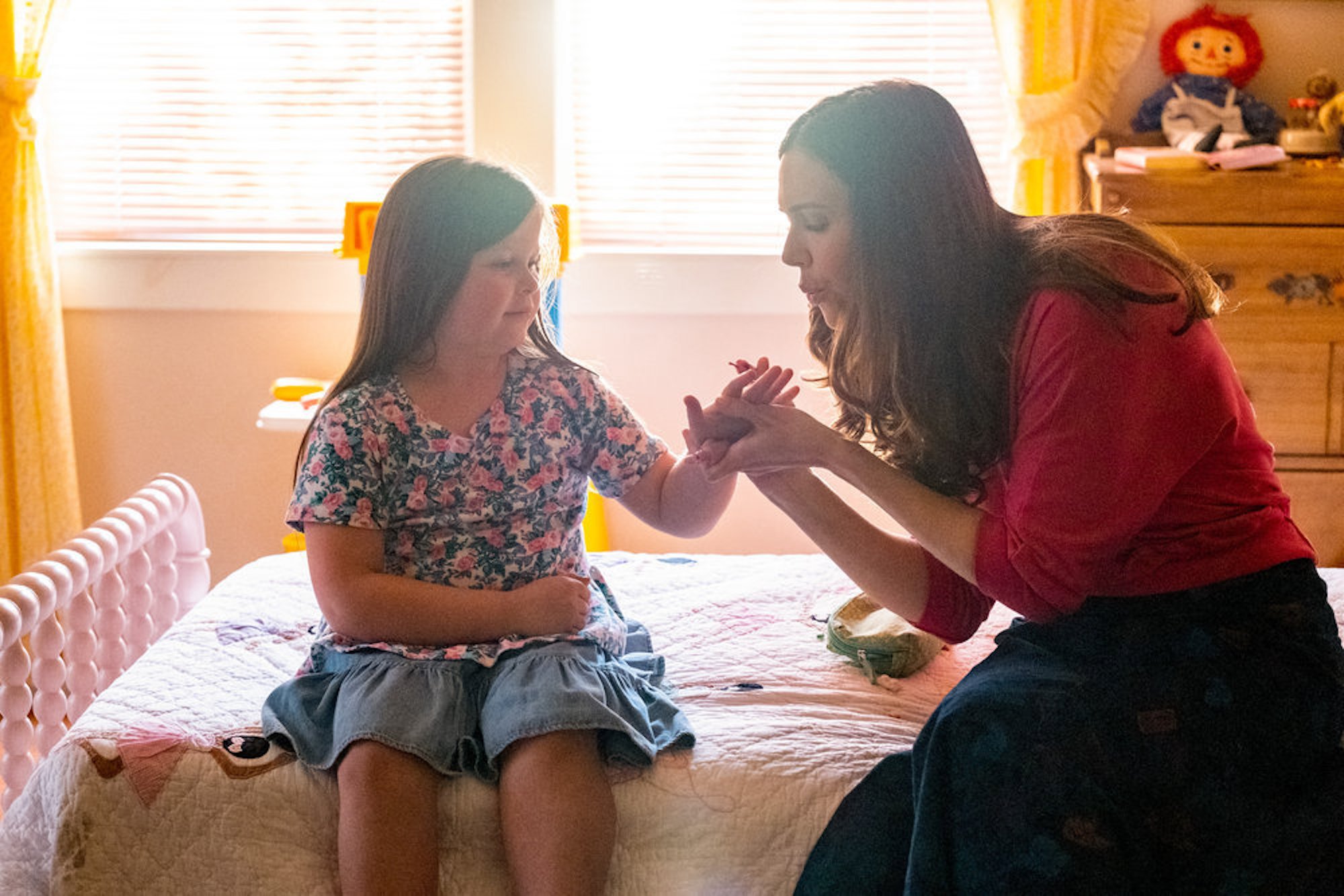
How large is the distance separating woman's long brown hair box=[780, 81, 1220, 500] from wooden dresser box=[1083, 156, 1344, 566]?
1.29m

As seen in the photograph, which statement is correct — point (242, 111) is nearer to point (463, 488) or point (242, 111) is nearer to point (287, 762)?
point (463, 488)

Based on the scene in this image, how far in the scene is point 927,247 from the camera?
1428mm

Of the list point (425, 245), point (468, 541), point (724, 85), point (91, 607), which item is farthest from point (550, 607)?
point (724, 85)

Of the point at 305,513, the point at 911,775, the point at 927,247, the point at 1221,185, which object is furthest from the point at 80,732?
the point at 1221,185

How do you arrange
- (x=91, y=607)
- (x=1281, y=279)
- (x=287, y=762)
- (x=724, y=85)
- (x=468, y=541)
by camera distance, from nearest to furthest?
1. (x=287, y=762)
2. (x=468, y=541)
3. (x=91, y=607)
4. (x=1281, y=279)
5. (x=724, y=85)

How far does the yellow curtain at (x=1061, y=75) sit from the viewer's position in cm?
294

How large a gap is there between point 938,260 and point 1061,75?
1.71 metres

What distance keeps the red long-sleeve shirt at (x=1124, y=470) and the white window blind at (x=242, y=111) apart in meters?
2.06

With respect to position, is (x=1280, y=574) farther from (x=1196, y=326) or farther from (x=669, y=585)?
(x=669, y=585)

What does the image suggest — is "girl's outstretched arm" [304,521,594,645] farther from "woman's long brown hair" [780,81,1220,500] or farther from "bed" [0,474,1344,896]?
"woman's long brown hair" [780,81,1220,500]

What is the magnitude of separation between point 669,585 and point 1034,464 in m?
0.89

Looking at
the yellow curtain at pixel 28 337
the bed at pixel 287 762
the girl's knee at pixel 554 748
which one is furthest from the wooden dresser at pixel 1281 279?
the yellow curtain at pixel 28 337

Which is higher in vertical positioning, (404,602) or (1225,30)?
(1225,30)

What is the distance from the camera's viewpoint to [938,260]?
1.43m
